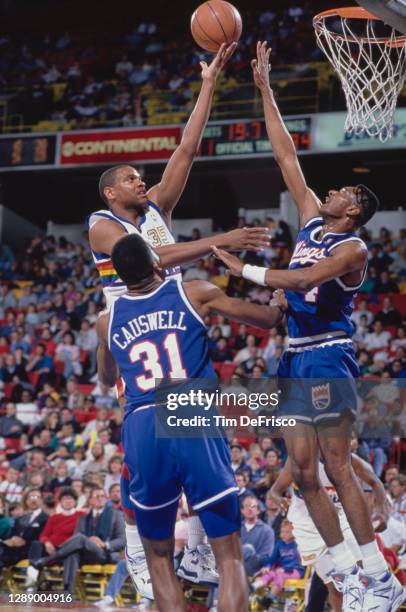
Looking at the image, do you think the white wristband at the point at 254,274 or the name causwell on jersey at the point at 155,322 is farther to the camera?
the white wristband at the point at 254,274

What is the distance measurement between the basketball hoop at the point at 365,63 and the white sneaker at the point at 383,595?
10.7 ft

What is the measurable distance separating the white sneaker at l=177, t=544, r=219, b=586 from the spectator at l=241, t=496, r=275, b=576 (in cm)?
397

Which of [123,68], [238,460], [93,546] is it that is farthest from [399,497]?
[123,68]

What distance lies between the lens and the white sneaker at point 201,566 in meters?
5.79

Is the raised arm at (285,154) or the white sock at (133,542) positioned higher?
the raised arm at (285,154)

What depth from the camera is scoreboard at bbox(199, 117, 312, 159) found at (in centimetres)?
1900

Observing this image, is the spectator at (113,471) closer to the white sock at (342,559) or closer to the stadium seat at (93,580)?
the stadium seat at (93,580)

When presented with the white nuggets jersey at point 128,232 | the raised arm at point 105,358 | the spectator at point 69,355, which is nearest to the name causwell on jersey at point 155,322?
the white nuggets jersey at point 128,232

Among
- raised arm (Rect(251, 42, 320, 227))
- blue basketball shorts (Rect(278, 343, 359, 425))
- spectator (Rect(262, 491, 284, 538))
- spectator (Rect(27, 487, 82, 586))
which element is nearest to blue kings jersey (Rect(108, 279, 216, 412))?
blue basketball shorts (Rect(278, 343, 359, 425))

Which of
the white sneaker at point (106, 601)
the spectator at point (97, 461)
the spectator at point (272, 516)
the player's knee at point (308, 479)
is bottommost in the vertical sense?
the white sneaker at point (106, 601)

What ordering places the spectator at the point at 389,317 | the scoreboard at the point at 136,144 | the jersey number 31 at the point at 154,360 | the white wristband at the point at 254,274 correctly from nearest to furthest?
1. the jersey number 31 at the point at 154,360
2. the white wristband at the point at 254,274
3. the spectator at the point at 389,317
4. the scoreboard at the point at 136,144

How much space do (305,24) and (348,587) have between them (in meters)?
19.1

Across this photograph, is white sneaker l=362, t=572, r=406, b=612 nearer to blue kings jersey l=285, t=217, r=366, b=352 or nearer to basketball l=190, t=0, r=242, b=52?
blue kings jersey l=285, t=217, r=366, b=352

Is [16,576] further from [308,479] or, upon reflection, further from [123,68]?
[123,68]
